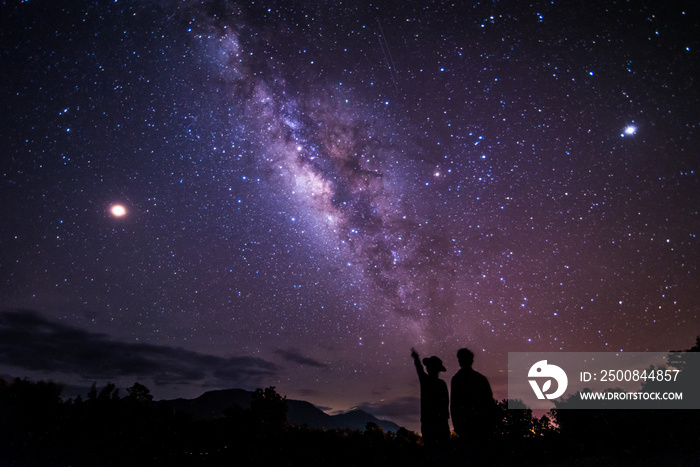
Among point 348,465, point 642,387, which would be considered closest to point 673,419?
point 642,387

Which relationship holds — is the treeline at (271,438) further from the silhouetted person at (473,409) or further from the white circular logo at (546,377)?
the silhouetted person at (473,409)

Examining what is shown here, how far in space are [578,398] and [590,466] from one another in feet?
37.3

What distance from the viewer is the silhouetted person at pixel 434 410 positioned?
4.21 metres

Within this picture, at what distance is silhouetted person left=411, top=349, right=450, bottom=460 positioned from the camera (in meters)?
4.21

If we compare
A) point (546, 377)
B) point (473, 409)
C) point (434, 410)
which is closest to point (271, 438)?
point (546, 377)

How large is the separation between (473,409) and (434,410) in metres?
0.63

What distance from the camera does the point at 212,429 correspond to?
18.6 m

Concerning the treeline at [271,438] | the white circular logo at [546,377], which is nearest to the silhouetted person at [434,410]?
the treeline at [271,438]

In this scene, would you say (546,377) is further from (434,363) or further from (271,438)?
(271,438)

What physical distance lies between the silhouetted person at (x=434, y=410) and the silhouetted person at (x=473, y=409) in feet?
1.14

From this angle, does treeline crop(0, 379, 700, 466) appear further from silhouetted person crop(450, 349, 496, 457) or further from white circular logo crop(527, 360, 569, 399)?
silhouetted person crop(450, 349, 496, 457)

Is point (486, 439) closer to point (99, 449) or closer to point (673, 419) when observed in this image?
point (673, 419)

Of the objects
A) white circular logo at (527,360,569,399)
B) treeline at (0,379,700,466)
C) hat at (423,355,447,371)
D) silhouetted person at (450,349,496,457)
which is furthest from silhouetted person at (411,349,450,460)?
white circular logo at (527,360,569,399)

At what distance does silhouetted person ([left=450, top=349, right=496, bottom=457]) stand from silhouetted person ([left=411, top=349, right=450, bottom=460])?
0.35 meters
